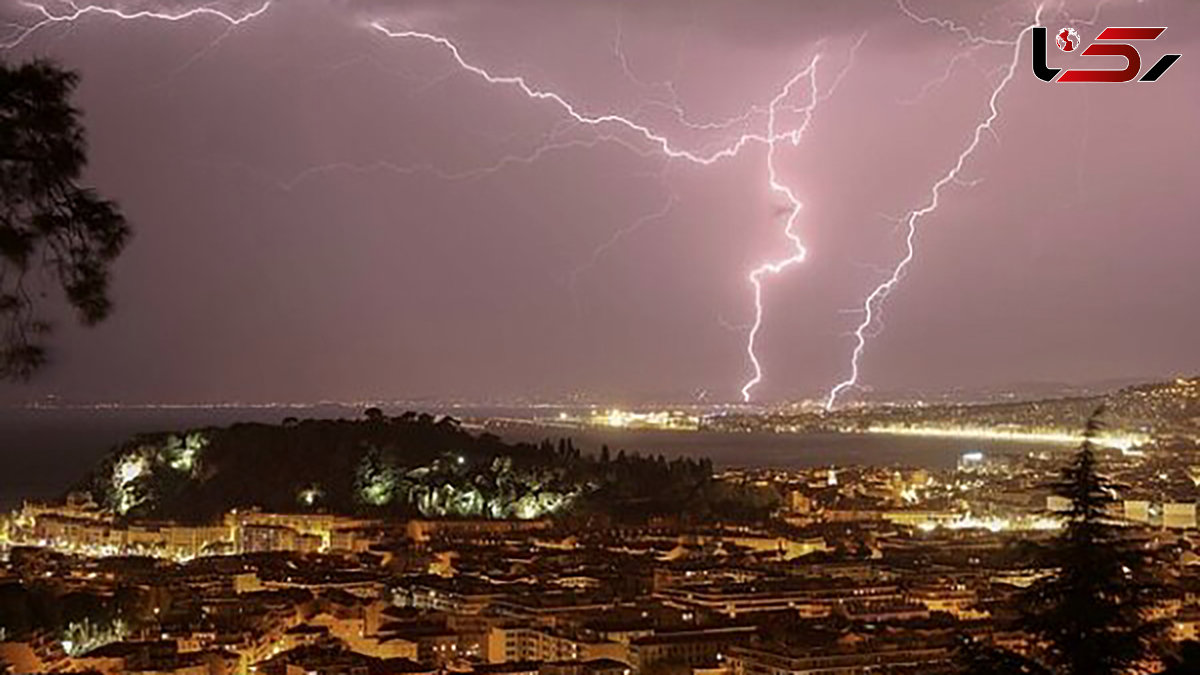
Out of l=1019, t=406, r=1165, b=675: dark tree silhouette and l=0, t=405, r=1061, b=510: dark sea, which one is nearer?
l=1019, t=406, r=1165, b=675: dark tree silhouette

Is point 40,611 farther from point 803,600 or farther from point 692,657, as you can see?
point 803,600

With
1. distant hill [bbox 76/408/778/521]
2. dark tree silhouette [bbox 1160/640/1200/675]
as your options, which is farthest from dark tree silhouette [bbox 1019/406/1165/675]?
distant hill [bbox 76/408/778/521]

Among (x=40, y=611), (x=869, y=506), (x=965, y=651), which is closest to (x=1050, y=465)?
(x=869, y=506)

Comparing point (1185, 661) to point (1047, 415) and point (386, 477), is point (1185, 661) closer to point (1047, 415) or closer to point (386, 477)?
point (386, 477)

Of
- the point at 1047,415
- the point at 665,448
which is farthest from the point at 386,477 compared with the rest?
the point at 1047,415

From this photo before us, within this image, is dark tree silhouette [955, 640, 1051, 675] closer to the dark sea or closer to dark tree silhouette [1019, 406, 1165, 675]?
dark tree silhouette [1019, 406, 1165, 675]

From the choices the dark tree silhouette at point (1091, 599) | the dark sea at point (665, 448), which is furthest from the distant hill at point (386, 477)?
the dark tree silhouette at point (1091, 599)

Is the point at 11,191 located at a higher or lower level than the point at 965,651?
higher
